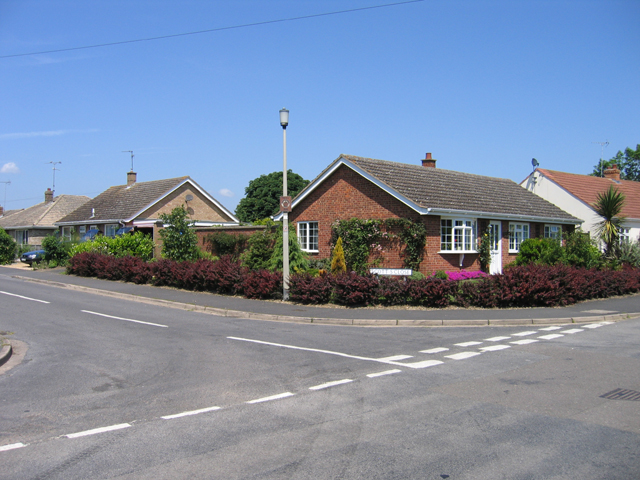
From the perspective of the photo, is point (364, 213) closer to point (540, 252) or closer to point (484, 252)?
point (484, 252)

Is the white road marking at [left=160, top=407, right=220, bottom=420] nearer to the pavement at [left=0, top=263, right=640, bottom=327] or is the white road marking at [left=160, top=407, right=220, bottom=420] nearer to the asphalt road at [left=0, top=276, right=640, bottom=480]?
the asphalt road at [left=0, top=276, right=640, bottom=480]

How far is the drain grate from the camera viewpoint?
6.81 m

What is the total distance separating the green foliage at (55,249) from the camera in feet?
106

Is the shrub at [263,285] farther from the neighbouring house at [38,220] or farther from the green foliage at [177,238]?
the neighbouring house at [38,220]

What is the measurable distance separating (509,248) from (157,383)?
2029 centimetres

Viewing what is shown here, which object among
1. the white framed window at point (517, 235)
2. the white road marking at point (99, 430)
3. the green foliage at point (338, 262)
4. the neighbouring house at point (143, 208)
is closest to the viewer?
the white road marking at point (99, 430)

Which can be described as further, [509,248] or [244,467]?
[509,248]

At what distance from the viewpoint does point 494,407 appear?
21.0ft

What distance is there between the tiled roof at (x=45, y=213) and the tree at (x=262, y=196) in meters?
17.0

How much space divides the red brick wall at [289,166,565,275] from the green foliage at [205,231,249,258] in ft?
8.60

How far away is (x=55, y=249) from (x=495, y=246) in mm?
25926

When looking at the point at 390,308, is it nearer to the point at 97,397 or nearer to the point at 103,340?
the point at 103,340

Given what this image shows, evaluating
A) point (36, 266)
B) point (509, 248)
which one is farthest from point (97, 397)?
point (36, 266)

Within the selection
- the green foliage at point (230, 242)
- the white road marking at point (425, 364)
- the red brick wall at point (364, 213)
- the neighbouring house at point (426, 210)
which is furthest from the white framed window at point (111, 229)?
the white road marking at point (425, 364)
